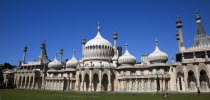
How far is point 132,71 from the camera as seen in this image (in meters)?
57.8

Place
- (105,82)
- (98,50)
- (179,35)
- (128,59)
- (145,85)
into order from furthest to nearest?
(98,50)
(128,59)
(105,82)
(179,35)
(145,85)

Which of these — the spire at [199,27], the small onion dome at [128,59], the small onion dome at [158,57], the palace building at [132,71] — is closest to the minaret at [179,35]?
the palace building at [132,71]

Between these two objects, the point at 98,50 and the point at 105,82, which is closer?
the point at 105,82

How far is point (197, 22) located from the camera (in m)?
58.9

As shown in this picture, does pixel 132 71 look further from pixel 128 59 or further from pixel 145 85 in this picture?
pixel 145 85

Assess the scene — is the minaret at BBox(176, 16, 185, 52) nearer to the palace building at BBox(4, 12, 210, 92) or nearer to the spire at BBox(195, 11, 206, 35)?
the palace building at BBox(4, 12, 210, 92)

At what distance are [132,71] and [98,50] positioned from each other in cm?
1554

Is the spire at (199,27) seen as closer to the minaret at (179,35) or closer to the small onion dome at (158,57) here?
the minaret at (179,35)

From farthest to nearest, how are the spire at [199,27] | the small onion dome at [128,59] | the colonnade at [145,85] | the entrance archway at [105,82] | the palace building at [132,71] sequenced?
1. the small onion dome at [128,59]
2. the entrance archway at [105,82]
3. the spire at [199,27]
4. the colonnade at [145,85]
5. the palace building at [132,71]

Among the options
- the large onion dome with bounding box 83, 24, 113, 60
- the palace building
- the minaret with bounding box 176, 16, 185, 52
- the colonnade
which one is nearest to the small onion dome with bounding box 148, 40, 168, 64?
the palace building

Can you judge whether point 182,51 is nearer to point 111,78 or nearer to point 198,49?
point 198,49

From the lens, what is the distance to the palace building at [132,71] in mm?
45094

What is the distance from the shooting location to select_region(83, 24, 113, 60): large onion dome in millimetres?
64938

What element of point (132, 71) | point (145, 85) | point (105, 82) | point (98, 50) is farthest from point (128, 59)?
point (98, 50)
